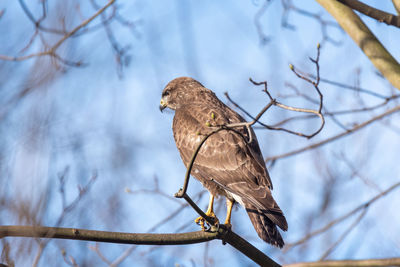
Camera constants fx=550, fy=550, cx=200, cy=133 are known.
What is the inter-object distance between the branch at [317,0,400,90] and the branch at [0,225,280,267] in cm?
186

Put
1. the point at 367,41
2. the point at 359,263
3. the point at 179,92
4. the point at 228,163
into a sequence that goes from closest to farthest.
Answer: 1. the point at 359,263
2. the point at 367,41
3. the point at 228,163
4. the point at 179,92

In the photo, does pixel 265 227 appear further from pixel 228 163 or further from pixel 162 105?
pixel 162 105

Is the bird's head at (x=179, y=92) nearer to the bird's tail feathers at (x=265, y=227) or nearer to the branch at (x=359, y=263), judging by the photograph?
the bird's tail feathers at (x=265, y=227)

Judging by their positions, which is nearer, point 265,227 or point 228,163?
point 265,227

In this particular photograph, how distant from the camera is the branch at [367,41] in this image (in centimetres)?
473

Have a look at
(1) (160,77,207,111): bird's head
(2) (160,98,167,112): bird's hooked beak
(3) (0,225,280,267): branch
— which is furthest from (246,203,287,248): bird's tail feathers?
(2) (160,98,167,112): bird's hooked beak

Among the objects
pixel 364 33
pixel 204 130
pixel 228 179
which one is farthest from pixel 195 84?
pixel 364 33

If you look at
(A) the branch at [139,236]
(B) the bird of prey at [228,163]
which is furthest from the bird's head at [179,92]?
(A) the branch at [139,236]

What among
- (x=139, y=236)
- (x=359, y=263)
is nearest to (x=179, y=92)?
(x=139, y=236)

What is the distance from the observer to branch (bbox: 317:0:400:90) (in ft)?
15.5

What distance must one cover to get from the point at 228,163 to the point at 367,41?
179cm

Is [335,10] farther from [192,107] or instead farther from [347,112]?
[192,107]

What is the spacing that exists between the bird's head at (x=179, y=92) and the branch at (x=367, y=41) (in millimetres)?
2061

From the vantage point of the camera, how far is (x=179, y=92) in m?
7.03
